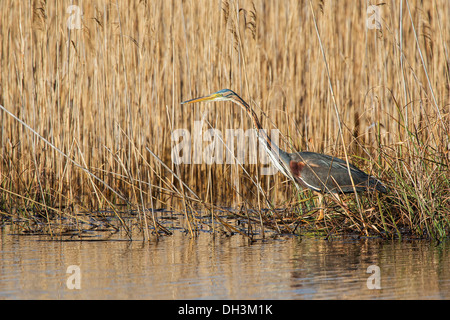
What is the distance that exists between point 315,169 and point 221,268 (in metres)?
1.45

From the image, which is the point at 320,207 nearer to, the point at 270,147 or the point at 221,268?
the point at 270,147

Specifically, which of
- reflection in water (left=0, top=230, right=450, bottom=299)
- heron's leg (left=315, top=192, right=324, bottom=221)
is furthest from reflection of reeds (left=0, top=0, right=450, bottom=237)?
reflection in water (left=0, top=230, right=450, bottom=299)

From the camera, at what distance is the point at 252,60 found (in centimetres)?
623

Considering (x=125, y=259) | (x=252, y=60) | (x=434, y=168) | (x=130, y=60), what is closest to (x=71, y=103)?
(x=130, y=60)

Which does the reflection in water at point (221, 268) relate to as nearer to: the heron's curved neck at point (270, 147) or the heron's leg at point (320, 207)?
the heron's leg at point (320, 207)

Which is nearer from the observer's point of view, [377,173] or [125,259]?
[125,259]

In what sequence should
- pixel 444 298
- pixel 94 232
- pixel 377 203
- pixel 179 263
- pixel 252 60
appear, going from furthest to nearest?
pixel 252 60 < pixel 94 232 < pixel 377 203 < pixel 179 263 < pixel 444 298

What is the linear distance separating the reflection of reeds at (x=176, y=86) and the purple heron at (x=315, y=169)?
25 centimetres

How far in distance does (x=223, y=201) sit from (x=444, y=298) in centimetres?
329

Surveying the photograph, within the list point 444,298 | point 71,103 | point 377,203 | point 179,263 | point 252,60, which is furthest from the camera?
point 252,60

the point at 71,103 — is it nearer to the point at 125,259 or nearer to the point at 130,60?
the point at 130,60

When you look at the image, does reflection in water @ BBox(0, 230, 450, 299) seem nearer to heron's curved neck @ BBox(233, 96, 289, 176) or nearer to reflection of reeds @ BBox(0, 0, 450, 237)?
heron's curved neck @ BBox(233, 96, 289, 176)

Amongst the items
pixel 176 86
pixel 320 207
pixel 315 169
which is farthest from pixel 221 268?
pixel 176 86

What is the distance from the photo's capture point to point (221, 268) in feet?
11.3
